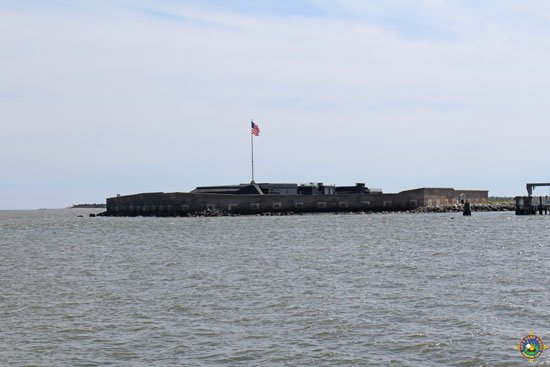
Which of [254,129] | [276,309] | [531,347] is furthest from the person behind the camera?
[254,129]

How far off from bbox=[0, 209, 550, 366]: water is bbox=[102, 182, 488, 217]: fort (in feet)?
237

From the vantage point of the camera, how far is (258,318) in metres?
21.6

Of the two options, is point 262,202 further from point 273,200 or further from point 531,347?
point 531,347

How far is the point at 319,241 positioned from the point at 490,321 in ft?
115

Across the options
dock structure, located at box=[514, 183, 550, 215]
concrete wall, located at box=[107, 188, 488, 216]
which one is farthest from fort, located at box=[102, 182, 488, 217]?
dock structure, located at box=[514, 183, 550, 215]

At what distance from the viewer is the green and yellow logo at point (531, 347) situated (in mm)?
16562

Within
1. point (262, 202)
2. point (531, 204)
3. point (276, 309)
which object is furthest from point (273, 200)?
point (276, 309)

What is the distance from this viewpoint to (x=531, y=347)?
17078 mm

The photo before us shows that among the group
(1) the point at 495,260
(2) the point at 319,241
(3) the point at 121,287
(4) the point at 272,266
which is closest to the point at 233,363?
(3) the point at 121,287

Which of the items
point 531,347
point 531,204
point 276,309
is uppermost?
point 531,204

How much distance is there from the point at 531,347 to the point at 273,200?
102m

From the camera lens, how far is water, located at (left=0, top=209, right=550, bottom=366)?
17297 millimetres

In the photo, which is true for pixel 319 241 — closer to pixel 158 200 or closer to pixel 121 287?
pixel 121 287

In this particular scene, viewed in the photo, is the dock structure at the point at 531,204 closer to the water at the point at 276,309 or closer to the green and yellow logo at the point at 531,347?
the water at the point at 276,309
